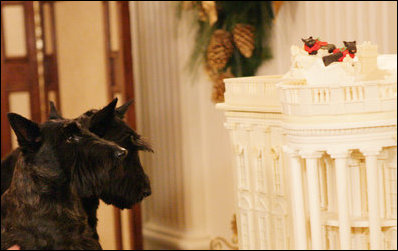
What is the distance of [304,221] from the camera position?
79 cm

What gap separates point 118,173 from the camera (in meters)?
0.72

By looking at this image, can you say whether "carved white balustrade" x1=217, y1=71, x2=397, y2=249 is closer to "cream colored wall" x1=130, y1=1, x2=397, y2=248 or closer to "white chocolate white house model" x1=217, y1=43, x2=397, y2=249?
"white chocolate white house model" x1=217, y1=43, x2=397, y2=249

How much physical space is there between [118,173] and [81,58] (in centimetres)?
177

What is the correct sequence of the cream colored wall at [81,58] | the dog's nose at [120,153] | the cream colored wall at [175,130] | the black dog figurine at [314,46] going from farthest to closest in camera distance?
the cream colored wall at [175,130], the cream colored wall at [81,58], the black dog figurine at [314,46], the dog's nose at [120,153]

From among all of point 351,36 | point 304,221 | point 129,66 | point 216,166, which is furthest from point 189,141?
point 304,221

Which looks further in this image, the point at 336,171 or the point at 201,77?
the point at 201,77

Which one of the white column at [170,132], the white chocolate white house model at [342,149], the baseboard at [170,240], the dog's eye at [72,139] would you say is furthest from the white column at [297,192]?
the baseboard at [170,240]

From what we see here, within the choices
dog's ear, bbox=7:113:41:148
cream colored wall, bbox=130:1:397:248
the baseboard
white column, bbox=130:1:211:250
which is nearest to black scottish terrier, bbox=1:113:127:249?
dog's ear, bbox=7:113:41:148

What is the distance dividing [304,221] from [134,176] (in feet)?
0.61

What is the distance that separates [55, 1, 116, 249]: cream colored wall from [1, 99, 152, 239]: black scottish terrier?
1.66m

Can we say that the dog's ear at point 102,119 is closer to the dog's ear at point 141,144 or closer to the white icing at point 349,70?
the dog's ear at point 141,144

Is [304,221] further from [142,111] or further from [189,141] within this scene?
[142,111]

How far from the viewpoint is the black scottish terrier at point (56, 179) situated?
719 mm

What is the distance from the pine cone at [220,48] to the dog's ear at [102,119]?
1.63 metres
